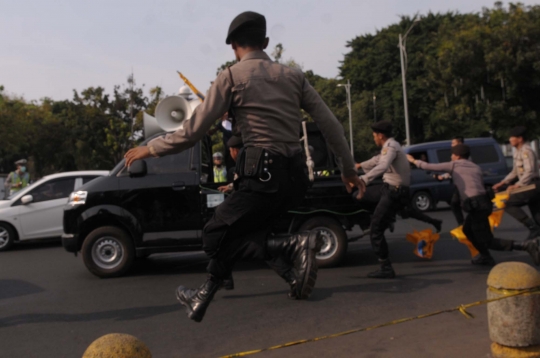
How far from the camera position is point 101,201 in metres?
8.49

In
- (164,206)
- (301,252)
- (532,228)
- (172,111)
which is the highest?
(172,111)

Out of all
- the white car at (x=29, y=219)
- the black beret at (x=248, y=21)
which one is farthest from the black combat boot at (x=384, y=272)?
the white car at (x=29, y=219)

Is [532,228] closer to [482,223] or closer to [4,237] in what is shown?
[482,223]

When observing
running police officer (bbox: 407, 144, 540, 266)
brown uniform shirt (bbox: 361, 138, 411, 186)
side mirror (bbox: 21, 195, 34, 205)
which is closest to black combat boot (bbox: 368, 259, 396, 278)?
brown uniform shirt (bbox: 361, 138, 411, 186)

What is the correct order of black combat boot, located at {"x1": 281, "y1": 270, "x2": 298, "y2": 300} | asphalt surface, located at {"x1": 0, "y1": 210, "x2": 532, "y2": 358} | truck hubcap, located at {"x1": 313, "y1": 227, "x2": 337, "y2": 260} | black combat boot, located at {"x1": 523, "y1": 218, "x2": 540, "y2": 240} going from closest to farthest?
black combat boot, located at {"x1": 281, "y1": 270, "x2": 298, "y2": 300}, asphalt surface, located at {"x1": 0, "y1": 210, "x2": 532, "y2": 358}, black combat boot, located at {"x1": 523, "y1": 218, "x2": 540, "y2": 240}, truck hubcap, located at {"x1": 313, "y1": 227, "x2": 337, "y2": 260}

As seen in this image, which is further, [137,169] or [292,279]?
[137,169]

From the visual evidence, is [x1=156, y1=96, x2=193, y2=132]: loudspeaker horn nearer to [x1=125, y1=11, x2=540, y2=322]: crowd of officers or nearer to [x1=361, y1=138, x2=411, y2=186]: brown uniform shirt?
[x1=361, y1=138, x2=411, y2=186]: brown uniform shirt

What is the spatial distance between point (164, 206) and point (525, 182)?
517cm

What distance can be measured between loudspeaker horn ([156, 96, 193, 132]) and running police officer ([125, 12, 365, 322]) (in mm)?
6092

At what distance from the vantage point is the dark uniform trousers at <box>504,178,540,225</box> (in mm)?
8633

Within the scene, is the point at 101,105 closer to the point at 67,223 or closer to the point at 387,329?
the point at 67,223

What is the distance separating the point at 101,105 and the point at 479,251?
91.3ft

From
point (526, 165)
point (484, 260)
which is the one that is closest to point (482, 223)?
point (484, 260)

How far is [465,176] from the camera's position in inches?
327
